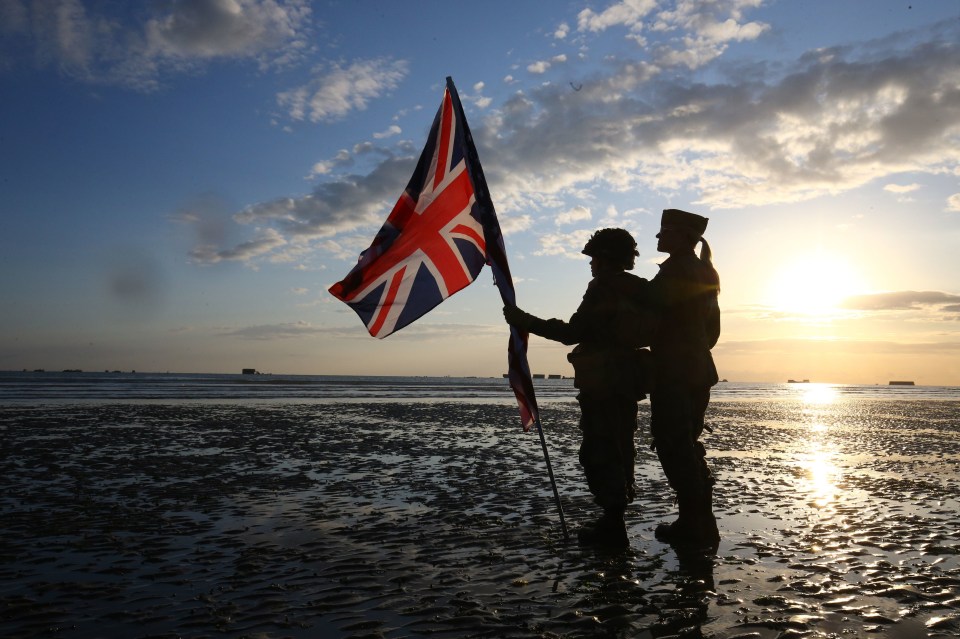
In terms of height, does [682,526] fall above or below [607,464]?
below

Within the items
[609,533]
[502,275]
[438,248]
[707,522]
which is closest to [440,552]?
[609,533]

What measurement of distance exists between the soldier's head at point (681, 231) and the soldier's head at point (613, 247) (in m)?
0.35

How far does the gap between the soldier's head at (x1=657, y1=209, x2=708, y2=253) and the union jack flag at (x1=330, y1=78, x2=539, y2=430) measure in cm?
161

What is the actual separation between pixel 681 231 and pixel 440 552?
12.6ft

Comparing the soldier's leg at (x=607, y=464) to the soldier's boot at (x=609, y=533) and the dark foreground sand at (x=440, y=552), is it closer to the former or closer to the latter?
the soldier's boot at (x=609, y=533)

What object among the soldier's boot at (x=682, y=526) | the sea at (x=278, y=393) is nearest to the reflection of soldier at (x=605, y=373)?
the soldier's boot at (x=682, y=526)

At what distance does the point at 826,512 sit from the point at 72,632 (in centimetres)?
762

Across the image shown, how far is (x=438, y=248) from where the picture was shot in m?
6.66

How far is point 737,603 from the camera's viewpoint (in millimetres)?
4383

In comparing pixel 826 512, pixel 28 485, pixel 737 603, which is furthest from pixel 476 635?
pixel 28 485

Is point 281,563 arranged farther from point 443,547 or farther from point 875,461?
point 875,461

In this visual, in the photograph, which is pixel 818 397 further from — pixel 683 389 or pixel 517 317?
pixel 517 317

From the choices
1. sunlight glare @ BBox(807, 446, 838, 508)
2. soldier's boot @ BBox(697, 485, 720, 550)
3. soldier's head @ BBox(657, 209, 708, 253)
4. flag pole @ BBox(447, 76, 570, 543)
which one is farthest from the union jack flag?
sunlight glare @ BBox(807, 446, 838, 508)

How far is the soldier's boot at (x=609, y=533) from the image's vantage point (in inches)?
231
